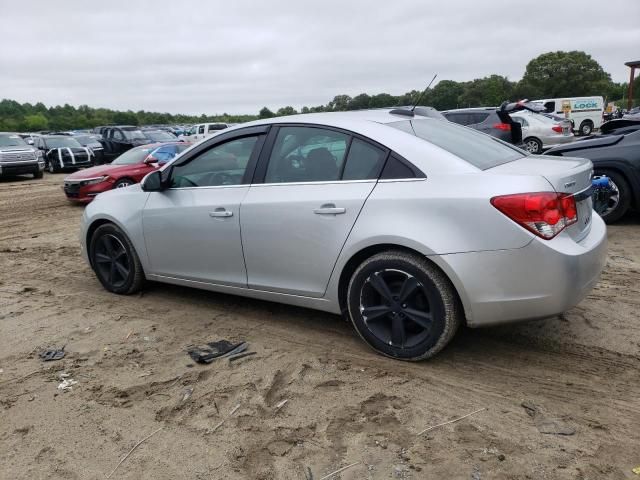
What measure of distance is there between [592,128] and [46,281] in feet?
102

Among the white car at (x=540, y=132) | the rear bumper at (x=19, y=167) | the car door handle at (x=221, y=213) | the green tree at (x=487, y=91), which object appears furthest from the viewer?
the green tree at (x=487, y=91)

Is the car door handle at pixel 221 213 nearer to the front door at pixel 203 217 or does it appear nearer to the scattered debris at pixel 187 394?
the front door at pixel 203 217

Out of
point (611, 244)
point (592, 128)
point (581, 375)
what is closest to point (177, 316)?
point (581, 375)

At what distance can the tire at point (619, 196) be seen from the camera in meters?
6.87

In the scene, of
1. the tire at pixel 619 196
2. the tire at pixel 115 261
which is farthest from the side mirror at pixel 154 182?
the tire at pixel 619 196

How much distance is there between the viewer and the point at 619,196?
273 inches

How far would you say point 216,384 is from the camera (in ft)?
11.1

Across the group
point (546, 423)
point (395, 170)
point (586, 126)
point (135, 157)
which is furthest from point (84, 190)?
point (586, 126)

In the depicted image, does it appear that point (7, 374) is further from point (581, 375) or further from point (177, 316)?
point (581, 375)

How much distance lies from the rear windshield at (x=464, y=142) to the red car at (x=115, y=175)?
863 cm

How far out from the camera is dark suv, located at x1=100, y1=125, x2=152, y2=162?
22719 millimetres

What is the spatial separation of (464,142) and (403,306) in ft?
4.14

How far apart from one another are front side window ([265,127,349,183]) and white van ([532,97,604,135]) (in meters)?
29.6

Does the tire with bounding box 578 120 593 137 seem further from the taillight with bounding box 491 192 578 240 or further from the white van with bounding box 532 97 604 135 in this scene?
the taillight with bounding box 491 192 578 240
